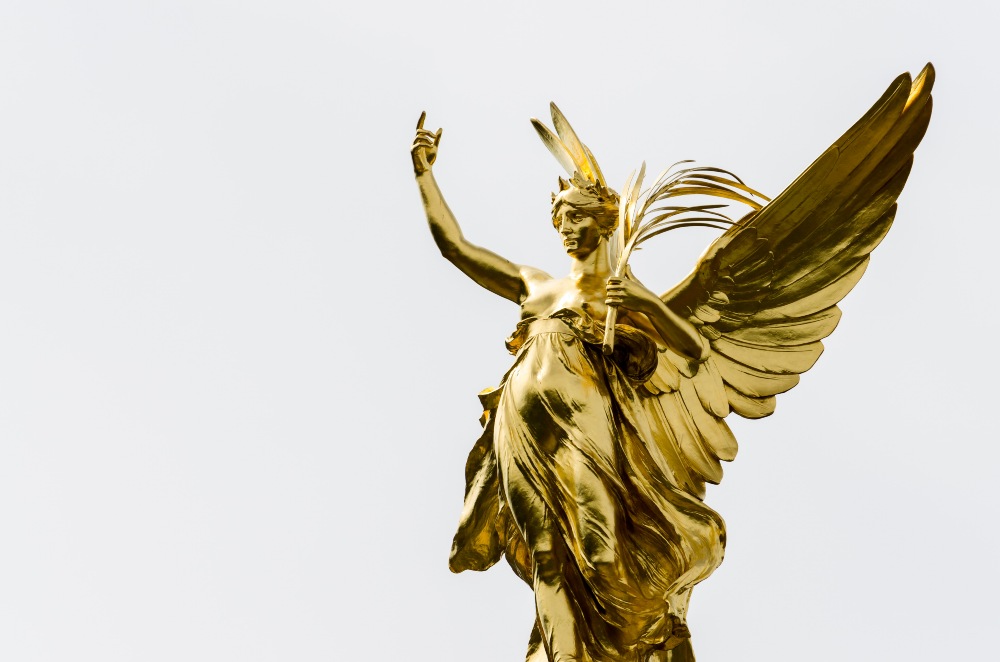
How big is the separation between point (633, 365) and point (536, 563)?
2.70ft

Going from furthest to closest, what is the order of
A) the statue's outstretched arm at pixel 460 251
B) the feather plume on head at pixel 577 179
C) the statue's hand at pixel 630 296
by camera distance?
1. the statue's outstretched arm at pixel 460 251
2. the feather plume on head at pixel 577 179
3. the statue's hand at pixel 630 296

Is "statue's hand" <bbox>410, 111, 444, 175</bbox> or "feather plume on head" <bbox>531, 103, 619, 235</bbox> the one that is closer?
"feather plume on head" <bbox>531, 103, 619, 235</bbox>

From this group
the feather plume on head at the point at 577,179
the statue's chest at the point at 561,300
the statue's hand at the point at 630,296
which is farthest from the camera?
the feather plume on head at the point at 577,179

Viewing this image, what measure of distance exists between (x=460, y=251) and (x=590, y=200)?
0.55 metres

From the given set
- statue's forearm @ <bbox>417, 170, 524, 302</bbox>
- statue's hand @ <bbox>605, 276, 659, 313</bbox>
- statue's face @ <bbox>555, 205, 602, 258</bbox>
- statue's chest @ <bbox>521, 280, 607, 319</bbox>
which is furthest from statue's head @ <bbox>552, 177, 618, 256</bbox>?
statue's hand @ <bbox>605, 276, 659, 313</bbox>

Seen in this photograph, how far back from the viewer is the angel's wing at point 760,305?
804cm

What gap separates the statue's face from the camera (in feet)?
26.6

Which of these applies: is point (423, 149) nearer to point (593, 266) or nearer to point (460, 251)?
point (460, 251)

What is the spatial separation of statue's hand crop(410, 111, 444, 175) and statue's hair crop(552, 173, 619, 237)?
54cm

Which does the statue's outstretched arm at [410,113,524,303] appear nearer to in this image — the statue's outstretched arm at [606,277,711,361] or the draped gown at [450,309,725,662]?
the draped gown at [450,309,725,662]

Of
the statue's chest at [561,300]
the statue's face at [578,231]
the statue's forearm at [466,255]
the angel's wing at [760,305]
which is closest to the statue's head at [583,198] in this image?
the statue's face at [578,231]

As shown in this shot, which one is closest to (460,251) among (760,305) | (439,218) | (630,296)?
(439,218)

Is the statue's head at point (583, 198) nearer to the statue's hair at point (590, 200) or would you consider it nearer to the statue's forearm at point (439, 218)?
the statue's hair at point (590, 200)

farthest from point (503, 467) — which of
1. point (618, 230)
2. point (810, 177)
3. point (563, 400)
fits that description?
point (810, 177)
